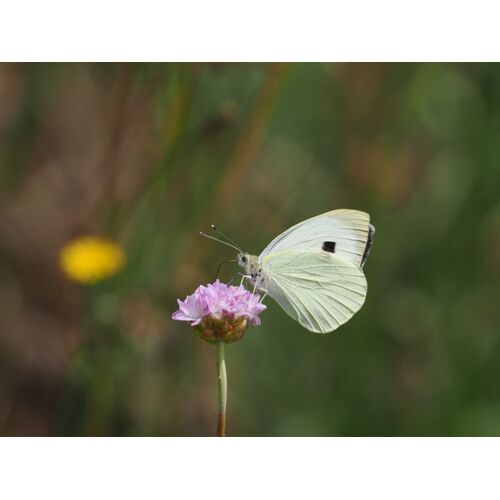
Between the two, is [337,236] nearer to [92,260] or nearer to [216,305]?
[216,305]

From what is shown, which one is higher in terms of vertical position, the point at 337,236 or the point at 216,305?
the point at 337,236

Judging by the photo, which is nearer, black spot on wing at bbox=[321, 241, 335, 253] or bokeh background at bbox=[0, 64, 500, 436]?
black spot on wing at bbox=[321, 241, 335, 253]

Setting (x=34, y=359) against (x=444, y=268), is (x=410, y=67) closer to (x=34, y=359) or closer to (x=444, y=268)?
(x=444, y=268)

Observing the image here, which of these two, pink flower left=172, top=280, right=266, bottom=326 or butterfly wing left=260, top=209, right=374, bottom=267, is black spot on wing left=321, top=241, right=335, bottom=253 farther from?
pink flower left=172, top=280, right=266, bottom=326

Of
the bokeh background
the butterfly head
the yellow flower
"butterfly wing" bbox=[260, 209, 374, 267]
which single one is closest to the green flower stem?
the butterfly head

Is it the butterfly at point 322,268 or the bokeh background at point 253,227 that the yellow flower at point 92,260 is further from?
the butterfly at point 322,268

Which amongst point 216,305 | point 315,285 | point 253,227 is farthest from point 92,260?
point 216,305
